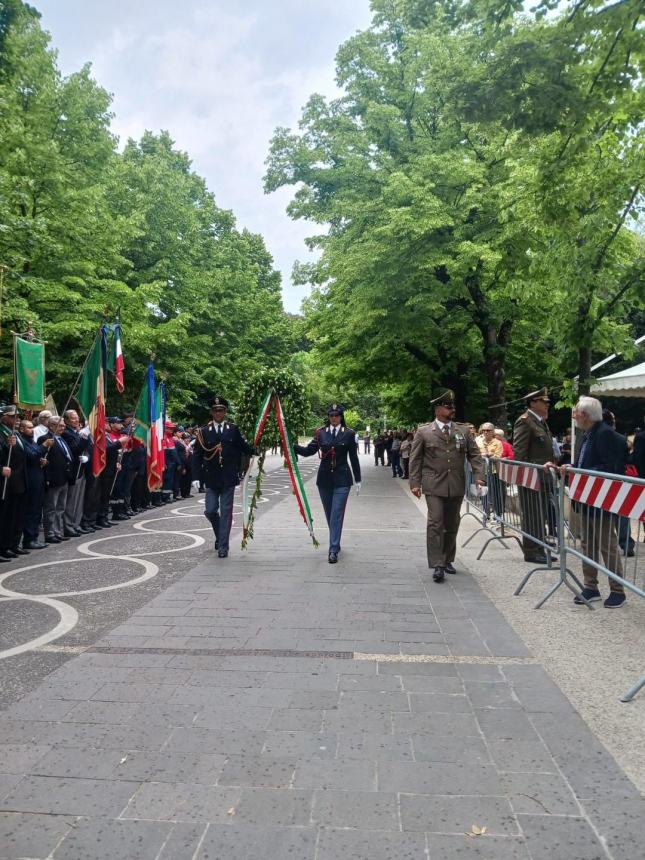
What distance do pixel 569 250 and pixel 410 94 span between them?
13.7m

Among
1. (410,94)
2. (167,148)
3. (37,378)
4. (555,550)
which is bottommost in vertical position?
(555,550)

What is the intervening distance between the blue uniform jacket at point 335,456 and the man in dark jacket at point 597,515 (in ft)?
9.98

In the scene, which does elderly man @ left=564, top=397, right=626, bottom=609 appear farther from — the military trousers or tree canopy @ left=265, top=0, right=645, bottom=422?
tree canopy @ left=265, top=0, right=645, bottom=422

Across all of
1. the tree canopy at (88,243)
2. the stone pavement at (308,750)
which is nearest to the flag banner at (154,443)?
the tree canopy at (88,243)

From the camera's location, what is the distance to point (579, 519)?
6723mm

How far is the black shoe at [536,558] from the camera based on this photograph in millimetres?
8969

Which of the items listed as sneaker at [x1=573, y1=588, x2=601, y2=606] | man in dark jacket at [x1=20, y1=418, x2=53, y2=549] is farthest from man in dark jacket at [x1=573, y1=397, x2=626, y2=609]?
man in dark jacket at [x1=20, y1=418, x2=53, y2=549]

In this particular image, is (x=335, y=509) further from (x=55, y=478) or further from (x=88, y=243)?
(x=88, y=243)

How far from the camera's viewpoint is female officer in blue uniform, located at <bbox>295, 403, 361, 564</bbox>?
9.33 metres

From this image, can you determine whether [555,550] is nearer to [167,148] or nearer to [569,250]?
[569,250]

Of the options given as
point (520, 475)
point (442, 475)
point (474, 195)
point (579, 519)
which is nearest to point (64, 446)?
point (442, 475)

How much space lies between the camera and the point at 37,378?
1148cm

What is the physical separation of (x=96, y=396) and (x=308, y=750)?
32.1 ft

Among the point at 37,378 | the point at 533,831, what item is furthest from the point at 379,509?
the point at 533,831
